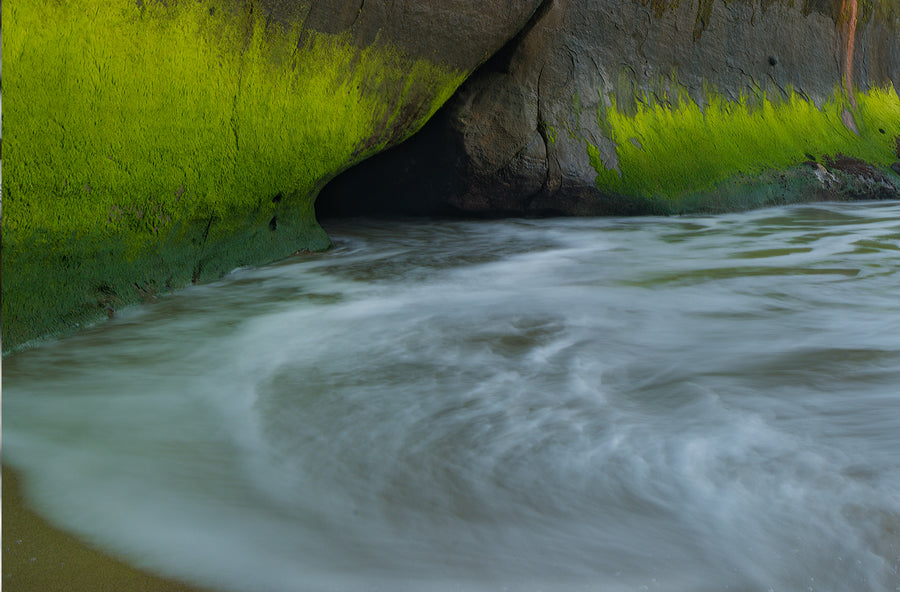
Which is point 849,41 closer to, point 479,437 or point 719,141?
point 719,141

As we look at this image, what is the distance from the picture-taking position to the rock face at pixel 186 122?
206 cm

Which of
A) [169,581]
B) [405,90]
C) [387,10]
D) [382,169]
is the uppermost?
[387,10]

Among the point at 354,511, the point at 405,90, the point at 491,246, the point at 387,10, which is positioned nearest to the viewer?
the point at 354,511

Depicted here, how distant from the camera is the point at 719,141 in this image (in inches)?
228

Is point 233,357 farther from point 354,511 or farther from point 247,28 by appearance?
point 247,28

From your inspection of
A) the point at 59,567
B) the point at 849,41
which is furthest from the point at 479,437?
the point at 849,41

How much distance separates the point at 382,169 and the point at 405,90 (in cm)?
148

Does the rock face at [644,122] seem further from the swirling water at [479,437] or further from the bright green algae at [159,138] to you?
the swirling water at [479,437]

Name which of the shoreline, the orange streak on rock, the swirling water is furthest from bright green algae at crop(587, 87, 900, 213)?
the shoreline

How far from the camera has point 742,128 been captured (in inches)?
237

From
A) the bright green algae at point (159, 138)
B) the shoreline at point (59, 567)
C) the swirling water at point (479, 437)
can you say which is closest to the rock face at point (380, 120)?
the bright green algae at point (159, 138)

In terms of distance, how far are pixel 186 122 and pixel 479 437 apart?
168cm

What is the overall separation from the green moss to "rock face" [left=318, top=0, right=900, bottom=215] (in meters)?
0.01

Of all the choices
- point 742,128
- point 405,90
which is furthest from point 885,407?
point 742,128
